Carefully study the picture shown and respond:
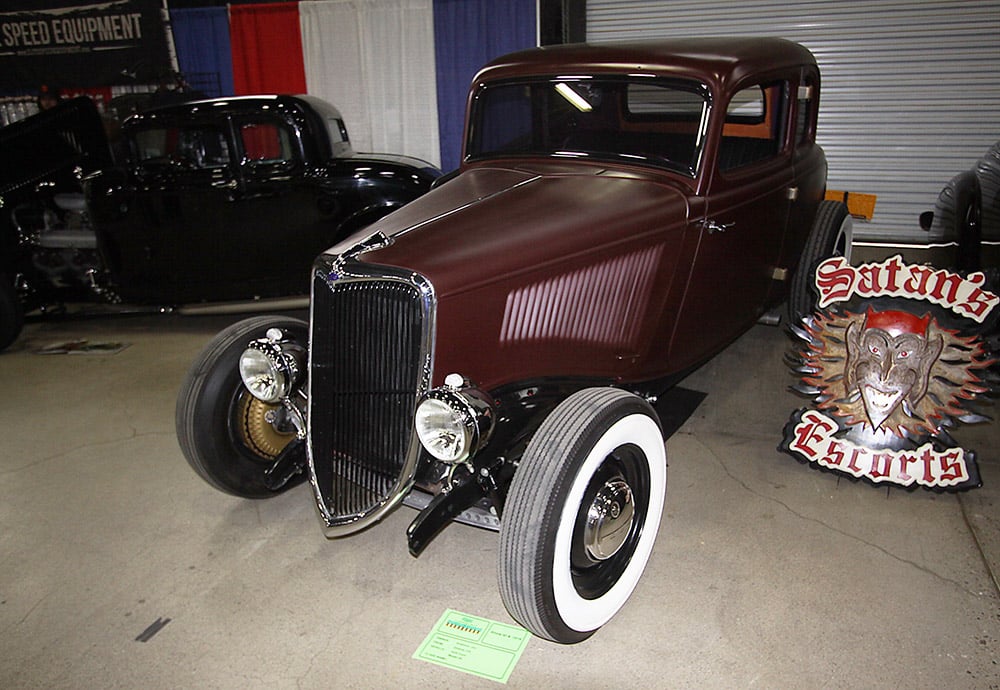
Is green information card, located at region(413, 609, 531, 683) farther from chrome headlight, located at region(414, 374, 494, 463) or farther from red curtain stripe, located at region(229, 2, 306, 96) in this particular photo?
red curtain stripe, located at region(229, 2, 306, 96)

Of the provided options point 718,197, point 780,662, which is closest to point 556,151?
point 718,197

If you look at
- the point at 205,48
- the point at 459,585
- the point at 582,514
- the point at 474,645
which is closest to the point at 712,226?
the point at 582,514

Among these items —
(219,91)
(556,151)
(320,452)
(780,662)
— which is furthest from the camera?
(219,91)

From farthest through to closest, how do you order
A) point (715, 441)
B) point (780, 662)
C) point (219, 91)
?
point (219, 91) → point (715, 441) → point (780, 662)

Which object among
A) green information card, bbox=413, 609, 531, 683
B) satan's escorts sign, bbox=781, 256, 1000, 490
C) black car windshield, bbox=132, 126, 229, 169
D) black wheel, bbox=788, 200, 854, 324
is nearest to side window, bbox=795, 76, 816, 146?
black wheel, bbox=788, 200, 854, 324

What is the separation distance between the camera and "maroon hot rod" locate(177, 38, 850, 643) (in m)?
2.06

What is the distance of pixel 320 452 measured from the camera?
2324mm

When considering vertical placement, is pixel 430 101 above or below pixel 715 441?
above

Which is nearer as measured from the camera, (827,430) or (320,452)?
(320,452)

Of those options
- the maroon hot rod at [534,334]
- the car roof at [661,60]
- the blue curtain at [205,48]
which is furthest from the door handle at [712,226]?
the blue curtain at [205,48]

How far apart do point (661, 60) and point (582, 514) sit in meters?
1.87

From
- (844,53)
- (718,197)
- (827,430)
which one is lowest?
(827,430)

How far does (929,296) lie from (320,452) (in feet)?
7.91

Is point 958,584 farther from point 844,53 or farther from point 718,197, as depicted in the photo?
point 844,53
